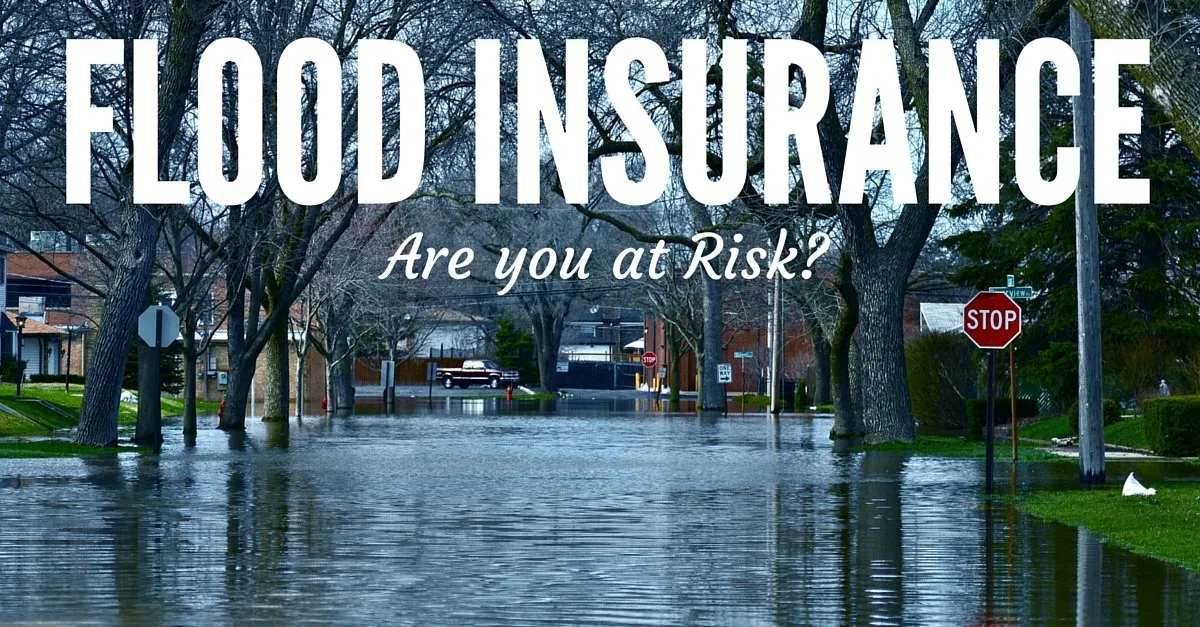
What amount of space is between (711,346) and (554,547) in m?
58.8

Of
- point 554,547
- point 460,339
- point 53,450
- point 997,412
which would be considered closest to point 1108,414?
point 997,412

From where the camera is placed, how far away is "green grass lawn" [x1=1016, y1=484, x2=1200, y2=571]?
50.2 feet

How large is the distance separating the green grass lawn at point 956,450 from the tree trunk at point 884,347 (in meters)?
0.49

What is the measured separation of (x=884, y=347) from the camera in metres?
35.5

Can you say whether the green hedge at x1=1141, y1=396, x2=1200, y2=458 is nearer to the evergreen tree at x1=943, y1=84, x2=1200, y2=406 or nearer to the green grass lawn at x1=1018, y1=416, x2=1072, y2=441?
the evergreen tree at x1=943, y1=84, x2=1200, y2=406

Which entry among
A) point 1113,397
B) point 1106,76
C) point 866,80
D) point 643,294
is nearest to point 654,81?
point 866,80

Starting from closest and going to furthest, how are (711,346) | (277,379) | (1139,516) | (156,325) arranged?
(1139,516)
(156,325)
(277,379)
(711,346)

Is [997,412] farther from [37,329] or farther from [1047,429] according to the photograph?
[37,329]

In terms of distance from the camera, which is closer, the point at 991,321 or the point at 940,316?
the point at 991,321

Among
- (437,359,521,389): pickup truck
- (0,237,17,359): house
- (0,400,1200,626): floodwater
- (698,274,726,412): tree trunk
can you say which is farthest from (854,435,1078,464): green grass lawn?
(437,359,521,389): pickup truck

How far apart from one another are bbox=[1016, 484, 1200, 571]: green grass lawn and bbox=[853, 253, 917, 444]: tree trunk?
40.6 ft

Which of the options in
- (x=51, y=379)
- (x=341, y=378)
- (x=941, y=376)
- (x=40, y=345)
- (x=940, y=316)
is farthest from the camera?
(x=40, y=345)

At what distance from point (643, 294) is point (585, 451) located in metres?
55.1

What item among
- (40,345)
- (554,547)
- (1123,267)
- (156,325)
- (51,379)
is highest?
(1123,267)
